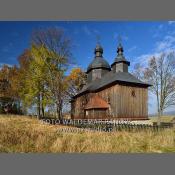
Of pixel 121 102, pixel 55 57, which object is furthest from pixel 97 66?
pixel 121 102

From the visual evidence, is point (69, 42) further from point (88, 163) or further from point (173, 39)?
point (88, 163)

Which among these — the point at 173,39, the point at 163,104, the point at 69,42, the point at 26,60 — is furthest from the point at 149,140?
the point at 26,60

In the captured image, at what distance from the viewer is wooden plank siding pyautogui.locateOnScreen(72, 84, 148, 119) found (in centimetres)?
743

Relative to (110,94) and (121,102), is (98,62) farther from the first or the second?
(121,102)

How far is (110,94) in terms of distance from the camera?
8.26 meters

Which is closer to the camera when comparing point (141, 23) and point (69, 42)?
point (141, 23)

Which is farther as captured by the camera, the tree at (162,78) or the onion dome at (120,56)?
the tree at (162,78)

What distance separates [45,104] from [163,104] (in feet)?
11.8

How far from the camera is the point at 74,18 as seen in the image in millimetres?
5941

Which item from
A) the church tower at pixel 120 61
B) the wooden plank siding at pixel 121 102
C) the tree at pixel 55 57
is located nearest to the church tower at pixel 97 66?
the church tower at pixel 120 61

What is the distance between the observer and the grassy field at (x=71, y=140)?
5.85 metres

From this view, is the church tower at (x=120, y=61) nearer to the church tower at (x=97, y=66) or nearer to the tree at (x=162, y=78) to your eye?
the church tower at (x=97, y=66)

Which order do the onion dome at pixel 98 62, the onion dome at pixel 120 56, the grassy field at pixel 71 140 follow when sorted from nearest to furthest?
the grassy field at pixel 71 140, the onion dome at pixel 120 56, the onion dome at pixel 98 62

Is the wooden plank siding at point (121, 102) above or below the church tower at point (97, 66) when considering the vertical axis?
below
